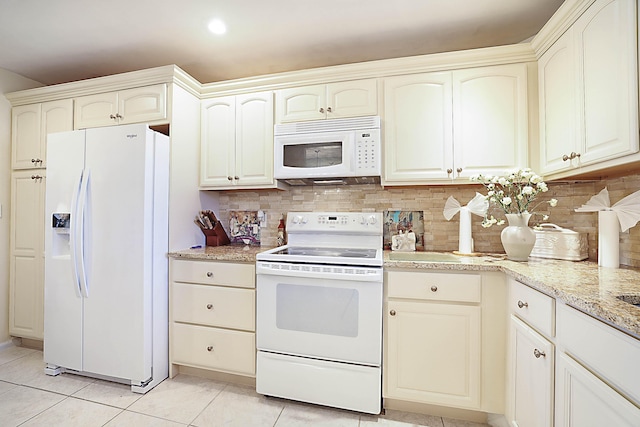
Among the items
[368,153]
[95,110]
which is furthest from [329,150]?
[95,110]

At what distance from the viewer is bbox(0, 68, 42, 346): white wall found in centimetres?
254

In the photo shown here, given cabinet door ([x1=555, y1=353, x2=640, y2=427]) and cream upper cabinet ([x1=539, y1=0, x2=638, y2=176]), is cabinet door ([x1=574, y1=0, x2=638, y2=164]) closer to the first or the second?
cream upper cabinet ([x1=539, y1=0, x2=638, y2=176])

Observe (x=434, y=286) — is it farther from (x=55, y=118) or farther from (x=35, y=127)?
(x=35, y=127)

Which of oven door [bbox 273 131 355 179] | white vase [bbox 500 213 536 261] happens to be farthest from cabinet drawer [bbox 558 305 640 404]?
oven door [bbox 273 131 355 179]

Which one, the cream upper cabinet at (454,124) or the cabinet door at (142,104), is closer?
the cream upper cabinet at (454,124)

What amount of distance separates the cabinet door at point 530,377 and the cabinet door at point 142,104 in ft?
8.30

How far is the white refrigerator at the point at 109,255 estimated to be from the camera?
1936mm

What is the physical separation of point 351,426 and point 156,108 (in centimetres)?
243

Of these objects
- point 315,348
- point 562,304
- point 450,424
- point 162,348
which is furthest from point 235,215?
point 562,304

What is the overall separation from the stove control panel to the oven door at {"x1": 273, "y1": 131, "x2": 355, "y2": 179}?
356mm

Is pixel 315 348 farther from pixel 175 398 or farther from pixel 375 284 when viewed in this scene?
pixel 175 398

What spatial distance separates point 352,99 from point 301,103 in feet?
1.24

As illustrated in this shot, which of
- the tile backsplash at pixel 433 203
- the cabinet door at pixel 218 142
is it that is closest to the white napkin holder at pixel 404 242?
the tile backsplash at pixel 433 203

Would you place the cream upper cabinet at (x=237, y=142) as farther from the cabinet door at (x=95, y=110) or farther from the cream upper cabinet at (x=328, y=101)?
the cabinet door at (x=95, y=110)
